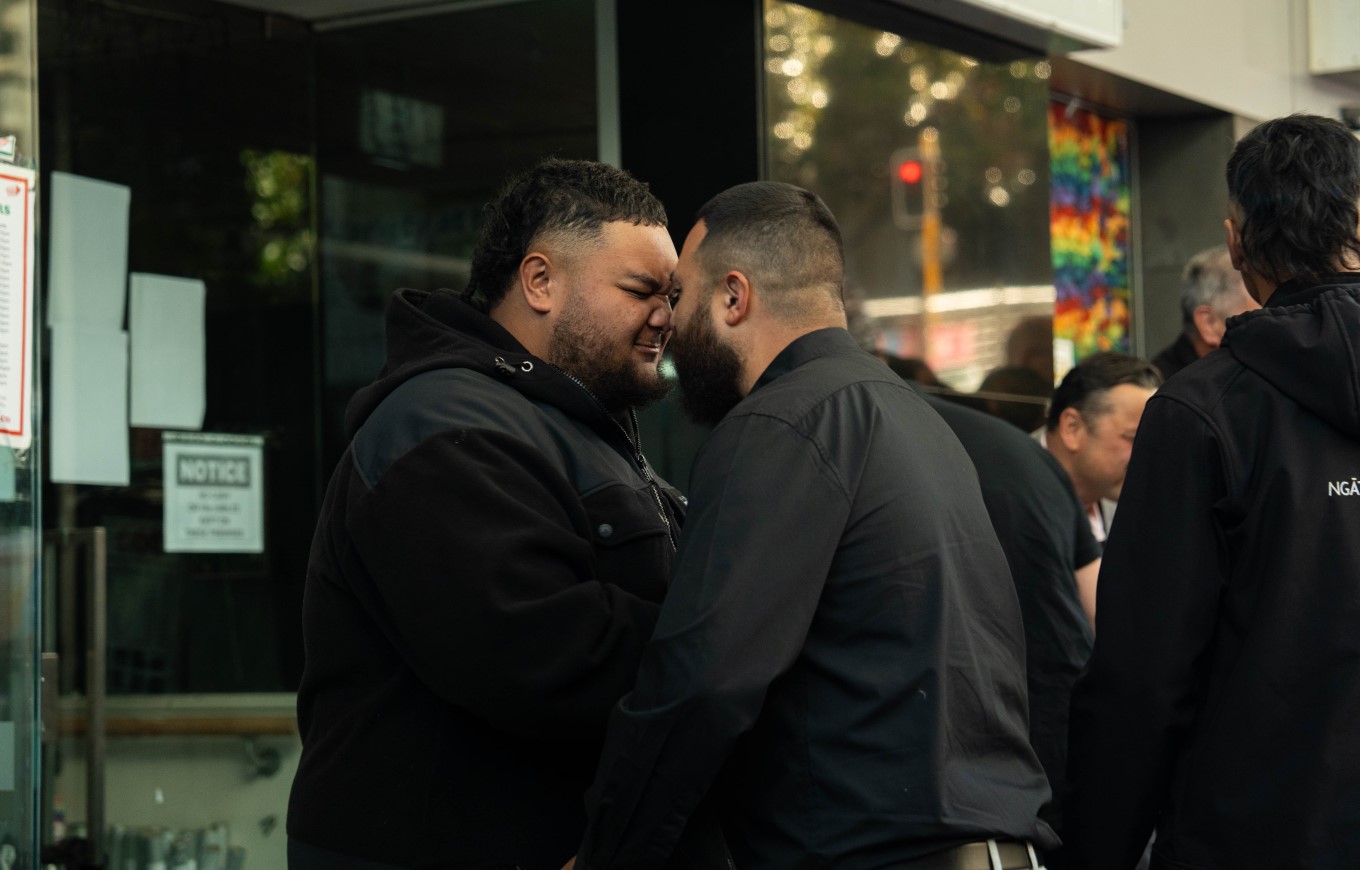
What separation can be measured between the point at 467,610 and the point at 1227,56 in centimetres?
676

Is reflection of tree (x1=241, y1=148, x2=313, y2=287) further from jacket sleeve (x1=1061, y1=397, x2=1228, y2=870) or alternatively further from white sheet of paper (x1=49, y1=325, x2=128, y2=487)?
jacket sleeve (x1=1061, y1=397, x2=1228, y2=870)

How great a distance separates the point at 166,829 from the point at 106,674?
1.84 ft

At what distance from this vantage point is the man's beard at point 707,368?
Answer: 295 centimetres

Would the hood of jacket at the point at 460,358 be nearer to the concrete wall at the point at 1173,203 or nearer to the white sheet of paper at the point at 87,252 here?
the white sheet of paper at the point at 87,252

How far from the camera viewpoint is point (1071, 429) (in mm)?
5277

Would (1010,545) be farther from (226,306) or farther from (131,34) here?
(131,34)

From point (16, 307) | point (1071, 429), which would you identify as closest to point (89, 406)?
point (16, 307)

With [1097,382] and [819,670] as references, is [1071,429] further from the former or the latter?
[819,670]

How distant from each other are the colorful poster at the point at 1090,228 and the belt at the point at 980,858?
18.0 feet

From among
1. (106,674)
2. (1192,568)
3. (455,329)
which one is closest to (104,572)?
(106,674)

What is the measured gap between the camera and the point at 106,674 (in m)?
5.48

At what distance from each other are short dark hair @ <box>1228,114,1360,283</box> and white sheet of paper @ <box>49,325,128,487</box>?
364 centimetres

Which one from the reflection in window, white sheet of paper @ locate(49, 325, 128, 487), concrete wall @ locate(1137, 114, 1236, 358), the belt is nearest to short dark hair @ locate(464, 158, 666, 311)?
the belt

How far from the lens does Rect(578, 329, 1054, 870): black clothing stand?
251 centimetres
